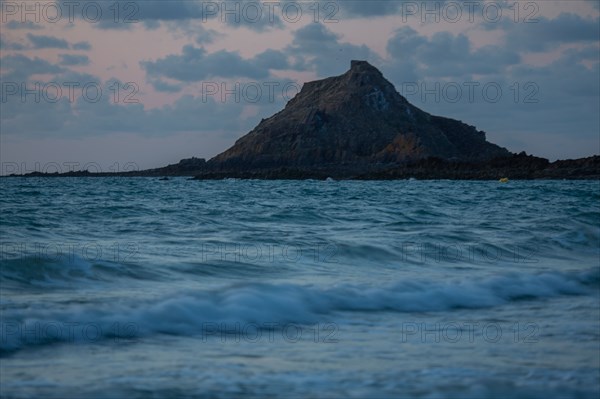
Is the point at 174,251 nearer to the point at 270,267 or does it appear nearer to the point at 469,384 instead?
the point at 270,267

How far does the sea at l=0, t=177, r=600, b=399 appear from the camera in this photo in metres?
5.79

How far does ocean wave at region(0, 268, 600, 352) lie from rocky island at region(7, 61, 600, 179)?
224 ft

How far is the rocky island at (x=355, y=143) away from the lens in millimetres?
90750

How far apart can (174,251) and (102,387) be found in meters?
7.25

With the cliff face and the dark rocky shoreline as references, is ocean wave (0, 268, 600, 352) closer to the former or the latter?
the dark rocky shoreline

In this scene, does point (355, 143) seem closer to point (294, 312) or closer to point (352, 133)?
point (352, 133)

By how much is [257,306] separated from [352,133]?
396 ft

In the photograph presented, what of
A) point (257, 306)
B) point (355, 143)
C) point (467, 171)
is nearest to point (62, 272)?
point (257, 306)

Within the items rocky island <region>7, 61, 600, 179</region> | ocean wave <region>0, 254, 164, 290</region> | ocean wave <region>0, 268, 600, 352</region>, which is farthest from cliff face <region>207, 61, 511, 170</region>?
ocean wave <region>0, 254, 164, 290</region>

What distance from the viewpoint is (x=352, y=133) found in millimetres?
128500

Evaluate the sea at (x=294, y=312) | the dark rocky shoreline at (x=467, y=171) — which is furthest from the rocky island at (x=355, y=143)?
the sea at (x=294, y=312)

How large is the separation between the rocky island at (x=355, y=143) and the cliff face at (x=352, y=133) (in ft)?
0.50

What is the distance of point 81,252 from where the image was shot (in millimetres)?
11930

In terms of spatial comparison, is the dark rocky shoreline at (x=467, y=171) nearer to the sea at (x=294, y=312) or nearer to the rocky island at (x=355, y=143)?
the rocky island at (x=355, y=143)
